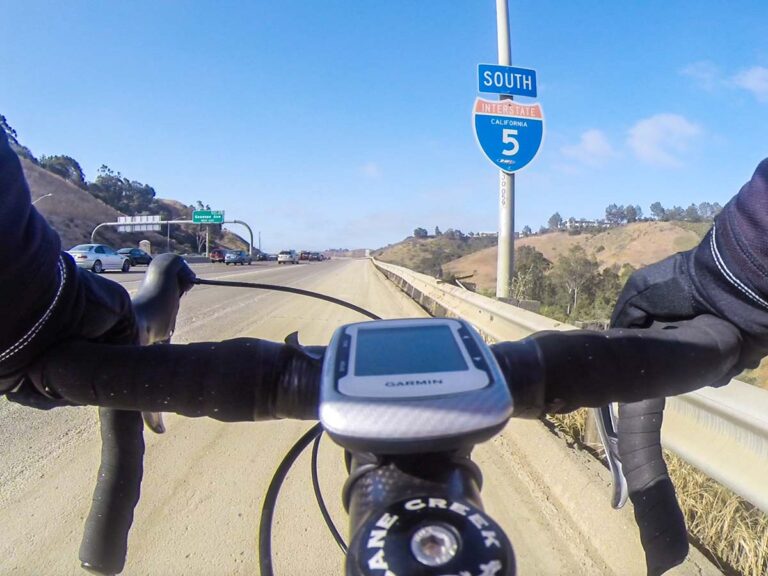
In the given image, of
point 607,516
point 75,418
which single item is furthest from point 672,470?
point 75,418

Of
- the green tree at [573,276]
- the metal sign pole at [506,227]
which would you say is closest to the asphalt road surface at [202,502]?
the metal sign pole at [506,227]

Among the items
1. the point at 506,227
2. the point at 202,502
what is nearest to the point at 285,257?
the point at 506,227

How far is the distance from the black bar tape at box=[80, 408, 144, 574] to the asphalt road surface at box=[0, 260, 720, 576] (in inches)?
50.5

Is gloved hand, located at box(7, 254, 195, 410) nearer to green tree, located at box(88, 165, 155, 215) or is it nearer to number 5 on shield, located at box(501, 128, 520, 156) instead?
number 5 on shield, located at box(501, 128, 520, 156)

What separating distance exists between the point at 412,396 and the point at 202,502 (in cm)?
275

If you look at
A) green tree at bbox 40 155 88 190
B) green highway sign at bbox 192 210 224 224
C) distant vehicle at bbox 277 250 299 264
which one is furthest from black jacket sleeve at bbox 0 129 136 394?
green tree at bbox 40 155 88 190

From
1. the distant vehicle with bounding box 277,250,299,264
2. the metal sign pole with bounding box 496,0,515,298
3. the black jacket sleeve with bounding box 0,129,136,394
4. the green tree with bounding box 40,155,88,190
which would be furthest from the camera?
the green tree with bounding box 40,155,88,190

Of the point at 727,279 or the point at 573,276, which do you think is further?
the point at 573,276

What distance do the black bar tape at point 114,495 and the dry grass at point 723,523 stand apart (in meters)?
2.26

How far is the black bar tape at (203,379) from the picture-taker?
807mm

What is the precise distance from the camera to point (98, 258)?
29.4 m

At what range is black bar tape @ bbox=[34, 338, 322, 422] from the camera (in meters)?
0.81

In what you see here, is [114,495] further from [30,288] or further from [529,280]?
[529,280]

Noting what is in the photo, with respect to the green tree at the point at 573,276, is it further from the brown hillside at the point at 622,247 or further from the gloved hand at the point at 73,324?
the gloved hand at the point at 73,324
